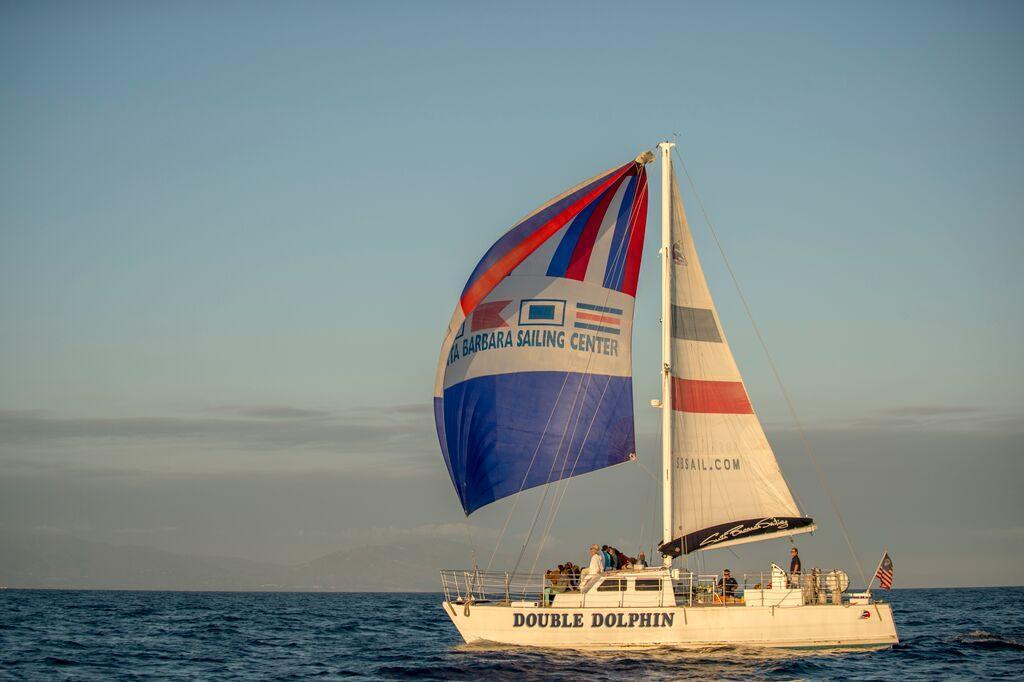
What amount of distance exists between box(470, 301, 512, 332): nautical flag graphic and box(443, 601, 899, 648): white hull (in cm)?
700

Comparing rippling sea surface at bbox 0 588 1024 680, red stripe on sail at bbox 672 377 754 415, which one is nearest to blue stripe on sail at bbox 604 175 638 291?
red stripe on sail at bbox 672 377 754 415

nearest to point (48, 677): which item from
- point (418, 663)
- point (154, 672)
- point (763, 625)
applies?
point (154, 672)

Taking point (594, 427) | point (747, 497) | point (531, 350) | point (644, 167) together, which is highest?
point (644, 167)

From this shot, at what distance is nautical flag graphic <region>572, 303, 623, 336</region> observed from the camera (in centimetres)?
2778

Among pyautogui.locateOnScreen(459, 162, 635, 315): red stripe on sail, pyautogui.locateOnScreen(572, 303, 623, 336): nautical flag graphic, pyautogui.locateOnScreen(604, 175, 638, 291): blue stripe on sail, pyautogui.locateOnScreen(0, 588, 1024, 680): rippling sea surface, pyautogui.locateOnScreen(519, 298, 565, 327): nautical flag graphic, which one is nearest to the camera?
pyautogui.locateOnScreen(0, 588, 1024, 680): rippling sea surface

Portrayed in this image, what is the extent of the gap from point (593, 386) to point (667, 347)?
7.19 ft

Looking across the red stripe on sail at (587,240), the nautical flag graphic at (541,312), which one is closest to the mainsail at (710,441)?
the red stripe on sail at (587,240)

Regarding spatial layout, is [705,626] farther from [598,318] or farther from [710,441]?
[598,318]

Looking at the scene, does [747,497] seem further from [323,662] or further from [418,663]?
[323,662]

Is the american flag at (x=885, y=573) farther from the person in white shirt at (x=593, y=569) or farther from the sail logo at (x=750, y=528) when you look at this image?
the person in white shirt at (x=593, y=569)

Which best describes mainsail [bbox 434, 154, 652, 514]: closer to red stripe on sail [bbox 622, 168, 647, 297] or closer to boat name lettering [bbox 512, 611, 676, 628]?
red stripe on sail [bbox 622, 168, 647, 297]

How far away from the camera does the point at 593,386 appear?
90.5 ft

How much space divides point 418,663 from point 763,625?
8.19 m

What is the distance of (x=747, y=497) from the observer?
26938 mm
